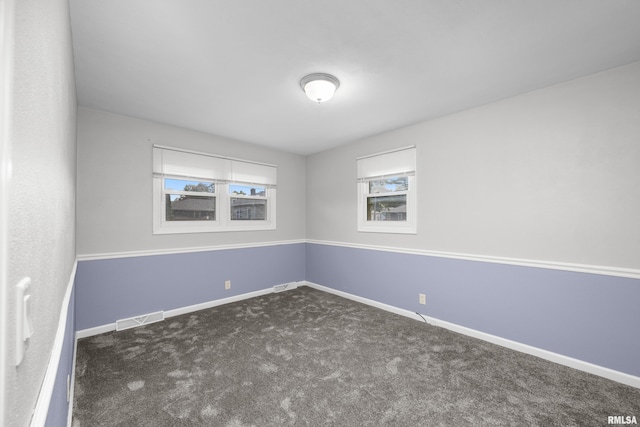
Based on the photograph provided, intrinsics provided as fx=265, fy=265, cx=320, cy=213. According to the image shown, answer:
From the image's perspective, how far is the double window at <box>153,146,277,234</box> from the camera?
3496 mm

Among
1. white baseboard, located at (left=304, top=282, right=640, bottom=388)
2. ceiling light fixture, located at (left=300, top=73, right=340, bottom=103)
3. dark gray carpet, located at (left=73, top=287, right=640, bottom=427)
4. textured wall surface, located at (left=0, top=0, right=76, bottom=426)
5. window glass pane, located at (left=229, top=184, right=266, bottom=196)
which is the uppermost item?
ceiling light fixture, located at (left=300, top=73, right=340, bottom=103)

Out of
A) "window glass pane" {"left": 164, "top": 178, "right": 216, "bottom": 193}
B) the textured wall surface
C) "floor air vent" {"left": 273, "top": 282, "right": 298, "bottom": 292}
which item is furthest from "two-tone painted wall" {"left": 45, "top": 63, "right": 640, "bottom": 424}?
the textured wall surface

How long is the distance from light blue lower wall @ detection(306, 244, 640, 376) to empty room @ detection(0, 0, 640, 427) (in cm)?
2

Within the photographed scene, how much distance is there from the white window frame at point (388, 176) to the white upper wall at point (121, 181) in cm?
221

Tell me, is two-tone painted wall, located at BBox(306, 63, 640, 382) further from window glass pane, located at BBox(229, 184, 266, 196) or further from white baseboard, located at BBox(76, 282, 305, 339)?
window glass pane, located at BBox(229, 184, 266, 196)

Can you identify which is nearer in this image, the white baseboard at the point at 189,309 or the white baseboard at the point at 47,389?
the white baseboard at the point at 47,389

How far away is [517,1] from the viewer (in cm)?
157

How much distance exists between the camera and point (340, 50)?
6.55ft

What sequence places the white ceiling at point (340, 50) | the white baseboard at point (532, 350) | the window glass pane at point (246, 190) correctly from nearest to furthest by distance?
the white ceiling at point (340, 50), the white baseboard at point (532, 350), the window glass pane at point (246, 190)

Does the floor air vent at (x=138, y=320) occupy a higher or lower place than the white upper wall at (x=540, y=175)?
lower

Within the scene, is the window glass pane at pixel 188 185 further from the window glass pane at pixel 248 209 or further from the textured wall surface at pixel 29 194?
the textured wall surface at pixel 29 194

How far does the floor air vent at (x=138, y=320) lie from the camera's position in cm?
307

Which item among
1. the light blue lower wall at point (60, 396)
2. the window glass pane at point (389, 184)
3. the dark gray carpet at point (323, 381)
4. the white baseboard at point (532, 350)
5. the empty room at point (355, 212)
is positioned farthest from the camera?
the window glass pane at point (389, 184)

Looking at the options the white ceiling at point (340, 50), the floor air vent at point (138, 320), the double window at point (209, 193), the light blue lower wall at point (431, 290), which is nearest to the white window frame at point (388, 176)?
the light blue lower wall at point (431, 290)
